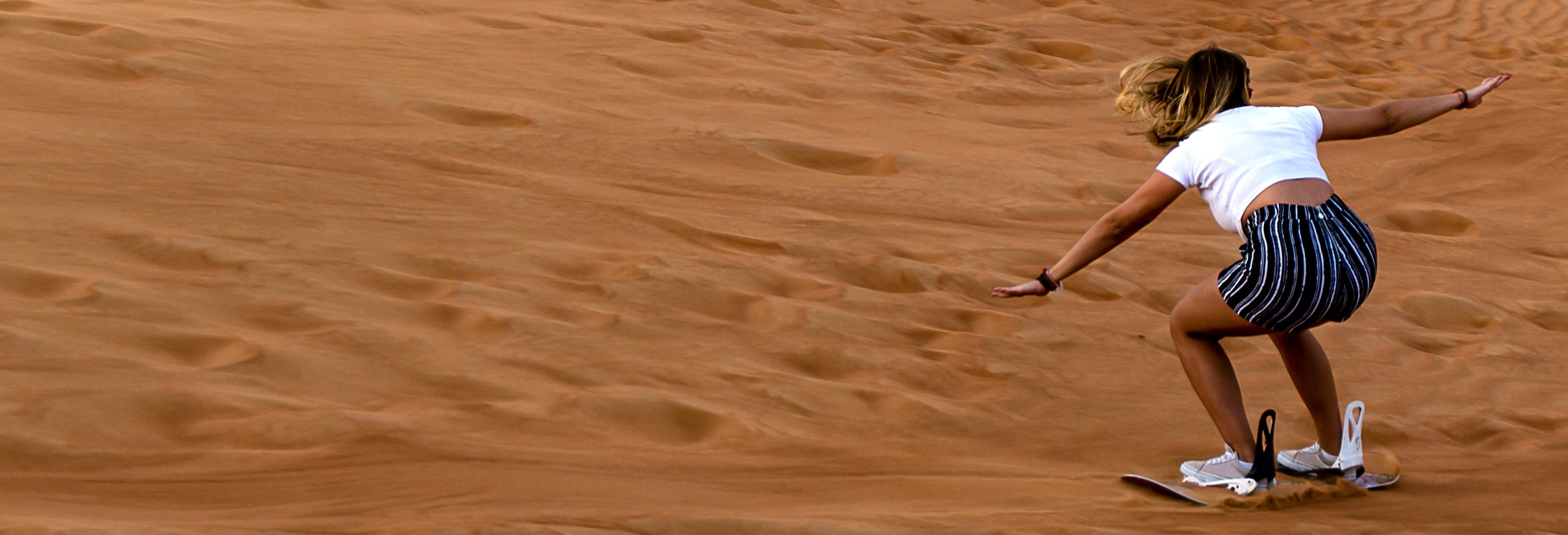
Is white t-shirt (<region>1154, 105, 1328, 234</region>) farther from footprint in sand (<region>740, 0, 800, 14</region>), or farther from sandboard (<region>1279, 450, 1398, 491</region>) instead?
footprint in sand (<region>740, 0, 800, 14</region>)

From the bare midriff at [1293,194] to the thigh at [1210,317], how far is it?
0.19 meters

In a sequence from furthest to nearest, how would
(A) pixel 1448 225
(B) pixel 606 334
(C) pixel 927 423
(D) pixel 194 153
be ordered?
(A) pixel 1448 225, (D) pixel 194 153, (B) pixel 606 334, (C) pixel 927 423

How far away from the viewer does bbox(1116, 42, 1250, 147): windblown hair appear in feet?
9.99

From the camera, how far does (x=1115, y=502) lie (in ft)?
9.83

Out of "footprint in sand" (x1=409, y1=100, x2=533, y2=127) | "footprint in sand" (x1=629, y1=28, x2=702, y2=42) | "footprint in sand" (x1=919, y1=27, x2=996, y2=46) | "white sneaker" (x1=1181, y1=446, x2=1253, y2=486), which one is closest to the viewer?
"white sneaker" (x1=1181, y1=446, x2=1253, y2=486)

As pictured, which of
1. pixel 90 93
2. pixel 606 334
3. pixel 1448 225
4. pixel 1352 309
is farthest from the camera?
pixel 1448 225

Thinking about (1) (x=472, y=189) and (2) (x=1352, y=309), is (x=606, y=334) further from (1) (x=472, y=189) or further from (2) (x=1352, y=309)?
(2) (x=1352, y=309)

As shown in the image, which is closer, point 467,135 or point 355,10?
point 467,135

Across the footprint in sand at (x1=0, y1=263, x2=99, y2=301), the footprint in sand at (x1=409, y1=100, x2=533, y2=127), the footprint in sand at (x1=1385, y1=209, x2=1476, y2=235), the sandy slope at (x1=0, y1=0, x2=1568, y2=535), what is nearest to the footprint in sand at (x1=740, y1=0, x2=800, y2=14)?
the sandy slope at (x1=0, y1=0, x2=1568, y2=535)

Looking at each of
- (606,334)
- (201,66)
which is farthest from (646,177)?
(201,66)

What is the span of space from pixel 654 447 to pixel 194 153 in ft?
8.56

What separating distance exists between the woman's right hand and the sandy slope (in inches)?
37.4

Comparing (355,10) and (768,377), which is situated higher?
(355,10)

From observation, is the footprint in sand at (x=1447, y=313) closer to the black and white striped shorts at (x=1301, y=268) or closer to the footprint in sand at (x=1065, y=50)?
the black and white striped shorts at (x=1301, y=268)
